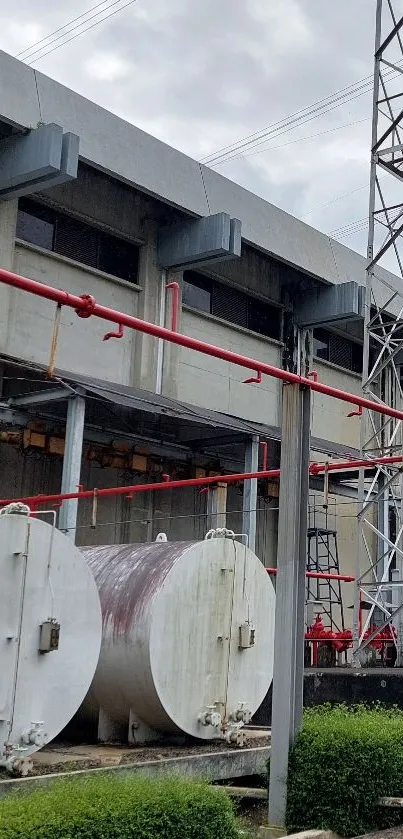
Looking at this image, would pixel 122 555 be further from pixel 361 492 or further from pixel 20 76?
pixel 20 76

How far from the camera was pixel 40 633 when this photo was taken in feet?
25.1

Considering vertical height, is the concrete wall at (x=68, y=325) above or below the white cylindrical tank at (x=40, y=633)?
above

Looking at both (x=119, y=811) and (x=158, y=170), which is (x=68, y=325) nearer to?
(x=158, y=170)

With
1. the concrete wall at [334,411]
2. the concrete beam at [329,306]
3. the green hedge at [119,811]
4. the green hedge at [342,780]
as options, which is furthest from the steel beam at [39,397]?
the concrete wall at [334,411]

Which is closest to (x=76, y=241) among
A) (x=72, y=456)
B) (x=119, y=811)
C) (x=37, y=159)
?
(x=37, y=159)

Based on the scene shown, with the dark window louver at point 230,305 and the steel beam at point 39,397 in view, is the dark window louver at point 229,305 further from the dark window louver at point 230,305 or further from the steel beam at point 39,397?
the steel beam at point 39,397

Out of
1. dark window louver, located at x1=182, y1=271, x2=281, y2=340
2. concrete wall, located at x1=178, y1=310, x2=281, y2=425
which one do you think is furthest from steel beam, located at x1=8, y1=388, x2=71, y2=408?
dark window louver, located at x1=182, y1=271, x2=281, y2=340

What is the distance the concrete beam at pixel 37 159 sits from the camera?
16562mm

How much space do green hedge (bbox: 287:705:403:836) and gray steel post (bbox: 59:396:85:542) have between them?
26.1ft

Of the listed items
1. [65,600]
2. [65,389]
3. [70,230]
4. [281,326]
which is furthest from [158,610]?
[281,326]

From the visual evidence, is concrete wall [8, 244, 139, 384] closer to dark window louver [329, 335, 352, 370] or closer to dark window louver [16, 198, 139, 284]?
dark window louver [16, 198, 139, 284]

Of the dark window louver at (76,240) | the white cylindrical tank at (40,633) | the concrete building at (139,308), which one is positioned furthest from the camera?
the dark window louver at (76,240)

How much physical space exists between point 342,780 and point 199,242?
14581mm

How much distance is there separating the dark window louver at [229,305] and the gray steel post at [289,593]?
14649mm
